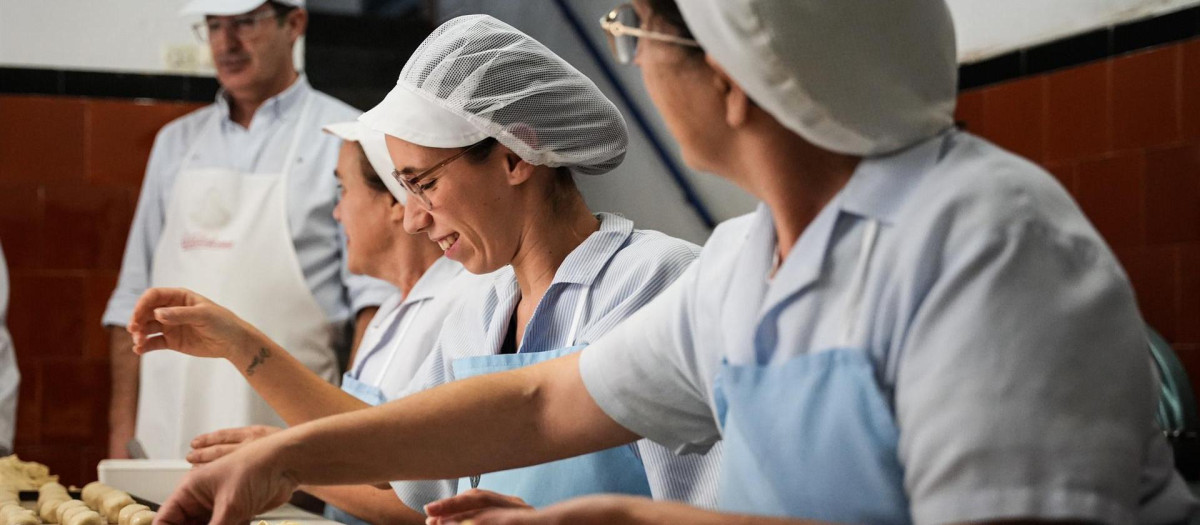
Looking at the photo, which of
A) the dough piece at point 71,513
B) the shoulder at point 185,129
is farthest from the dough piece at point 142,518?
the shoulder at point 185,129

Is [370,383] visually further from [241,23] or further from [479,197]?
[241,23]

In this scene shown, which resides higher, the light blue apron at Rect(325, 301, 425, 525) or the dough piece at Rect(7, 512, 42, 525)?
the dough piece at Rect(7, 512, 42, 525)

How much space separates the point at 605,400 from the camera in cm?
136

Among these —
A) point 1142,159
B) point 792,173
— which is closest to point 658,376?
point 792,173

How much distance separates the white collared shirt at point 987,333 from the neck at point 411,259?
1677mm

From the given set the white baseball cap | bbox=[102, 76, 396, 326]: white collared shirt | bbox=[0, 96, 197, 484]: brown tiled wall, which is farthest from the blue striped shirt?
bbox=[0, 96, 197, 484]: brown tiled wall

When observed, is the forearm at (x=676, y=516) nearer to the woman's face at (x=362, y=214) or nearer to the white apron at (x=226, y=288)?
the woman's face at (x=362, y=214)

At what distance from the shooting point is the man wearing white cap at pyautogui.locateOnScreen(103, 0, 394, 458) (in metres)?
3.47

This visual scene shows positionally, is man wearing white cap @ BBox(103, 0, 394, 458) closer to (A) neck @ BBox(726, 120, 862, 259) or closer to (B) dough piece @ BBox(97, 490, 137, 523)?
(B) dough piece @ BBox(97, 490, 137, 523)

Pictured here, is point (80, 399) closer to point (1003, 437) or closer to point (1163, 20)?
point (1163, 20)

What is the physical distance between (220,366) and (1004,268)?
297 cm

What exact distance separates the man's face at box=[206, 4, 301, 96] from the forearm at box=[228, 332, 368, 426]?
1.67m

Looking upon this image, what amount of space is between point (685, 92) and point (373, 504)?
1333 millimetres

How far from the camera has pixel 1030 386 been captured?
2.84ft
